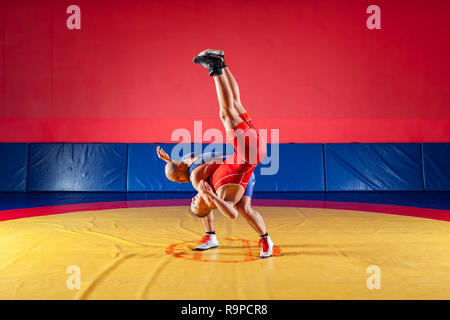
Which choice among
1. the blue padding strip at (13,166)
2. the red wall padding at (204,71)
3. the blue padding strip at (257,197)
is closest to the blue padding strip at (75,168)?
the blue padding strip at (13,166)

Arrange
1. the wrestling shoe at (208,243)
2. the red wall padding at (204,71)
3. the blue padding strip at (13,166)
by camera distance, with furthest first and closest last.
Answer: the red wall padding at (204,71) → the blue padding strip at (13,166) → the wrestling shoe at (208,243)

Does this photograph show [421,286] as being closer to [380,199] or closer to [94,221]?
[94,221]

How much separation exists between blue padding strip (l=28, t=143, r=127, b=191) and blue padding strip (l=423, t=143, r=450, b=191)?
627cm

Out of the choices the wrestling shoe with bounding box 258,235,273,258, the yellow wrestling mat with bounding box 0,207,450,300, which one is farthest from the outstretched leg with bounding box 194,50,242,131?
the yellow wrestling mat with bounding box 0,207,450,300

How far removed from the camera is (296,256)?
9.55ft

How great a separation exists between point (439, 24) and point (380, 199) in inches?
180

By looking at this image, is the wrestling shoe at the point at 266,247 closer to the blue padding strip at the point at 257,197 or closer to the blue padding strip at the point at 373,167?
the blue padding strip at the point at 257,197

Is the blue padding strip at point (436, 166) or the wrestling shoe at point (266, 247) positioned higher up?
the blue padding strip at point (436, 166)

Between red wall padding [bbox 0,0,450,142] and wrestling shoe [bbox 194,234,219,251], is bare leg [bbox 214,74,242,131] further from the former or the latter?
red wall padding [bbox 0,0,450,142]

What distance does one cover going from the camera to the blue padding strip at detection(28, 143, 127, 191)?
7793mm

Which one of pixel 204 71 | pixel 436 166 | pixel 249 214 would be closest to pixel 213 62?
pixel 249 214

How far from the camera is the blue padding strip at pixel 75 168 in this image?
25.6 ft

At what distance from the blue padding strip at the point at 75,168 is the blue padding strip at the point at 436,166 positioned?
6.27 m
